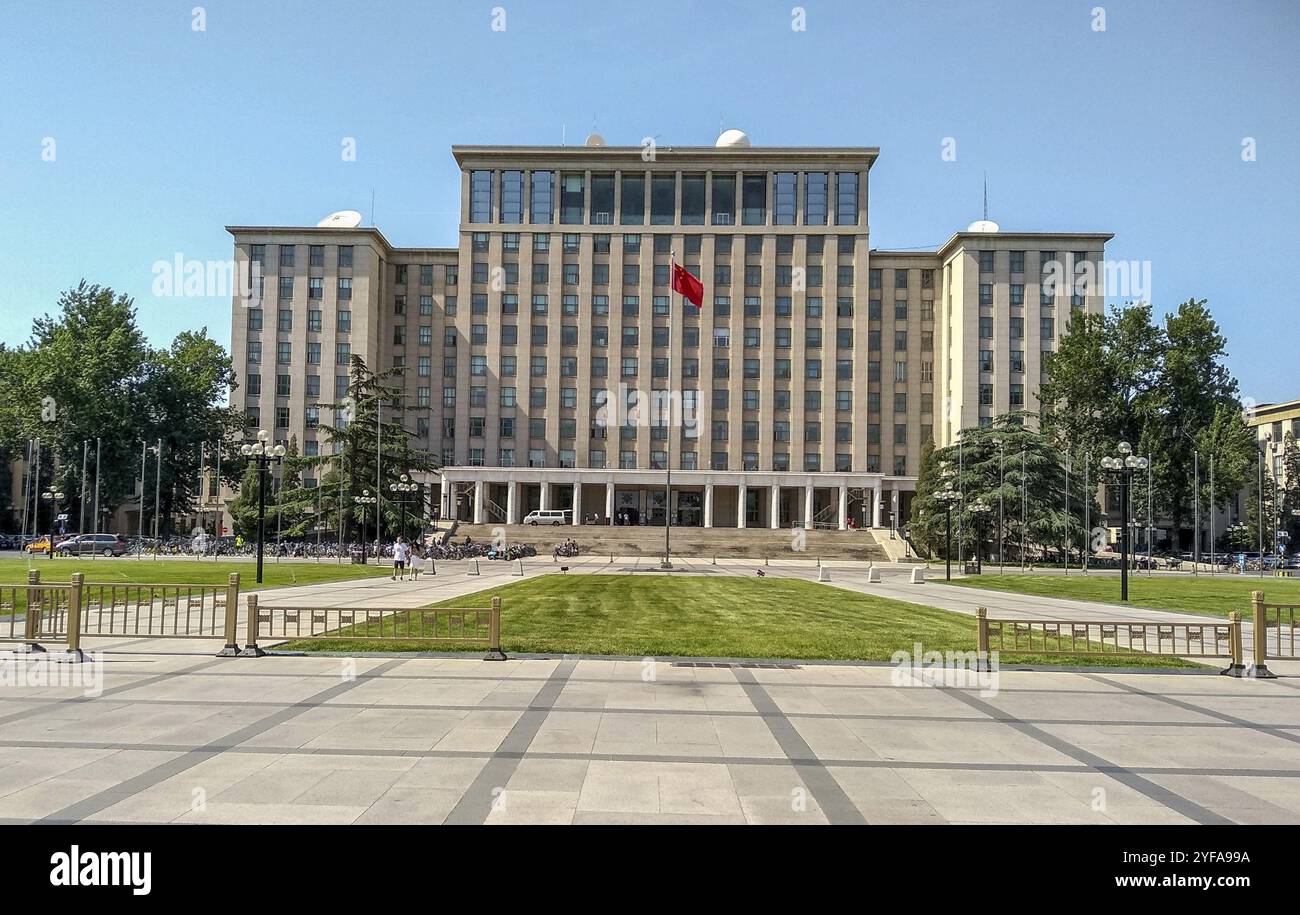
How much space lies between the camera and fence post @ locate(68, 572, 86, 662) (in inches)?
513

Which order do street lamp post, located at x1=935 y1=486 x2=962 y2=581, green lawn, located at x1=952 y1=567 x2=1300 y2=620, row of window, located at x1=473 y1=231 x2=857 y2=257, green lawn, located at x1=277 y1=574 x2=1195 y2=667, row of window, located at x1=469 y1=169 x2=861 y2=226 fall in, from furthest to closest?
row of window, located at x1=473 y1=231 x2=857 y2=257 → row of window, located at x1=469 y1=169 x2=861 y2=226 → street lamp post, located at x1=935 y1=486 x2=962 y2=581 → green lawn, located at x1=952 y1=567 x2=1300 y2=620 → green lawn, located at x1=277 y1=574 x2=1195 y2=667

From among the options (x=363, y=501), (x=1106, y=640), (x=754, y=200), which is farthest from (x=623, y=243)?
(x=1106, y=640)

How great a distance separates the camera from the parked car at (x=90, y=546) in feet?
174

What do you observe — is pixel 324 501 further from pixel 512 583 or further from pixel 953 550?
pixel 953 550

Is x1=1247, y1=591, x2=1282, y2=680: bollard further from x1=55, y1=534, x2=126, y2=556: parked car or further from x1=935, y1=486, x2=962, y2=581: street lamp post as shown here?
x1=55, y1=534, x2=126, y2=556: parked car

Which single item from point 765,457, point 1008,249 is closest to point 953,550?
point 765,457

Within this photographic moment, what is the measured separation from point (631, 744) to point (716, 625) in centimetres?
Answer: 1075

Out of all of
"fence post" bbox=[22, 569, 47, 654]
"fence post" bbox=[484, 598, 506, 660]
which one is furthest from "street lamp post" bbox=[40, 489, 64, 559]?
"fence post" bbox=[484, 598, 506, 660]

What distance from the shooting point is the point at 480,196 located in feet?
275

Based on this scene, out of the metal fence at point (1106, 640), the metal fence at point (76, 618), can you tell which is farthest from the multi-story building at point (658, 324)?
the metal fence at point (76, 618)

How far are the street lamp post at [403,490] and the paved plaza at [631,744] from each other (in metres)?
39.9

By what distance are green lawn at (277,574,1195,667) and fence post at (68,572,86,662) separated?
3.19 m
